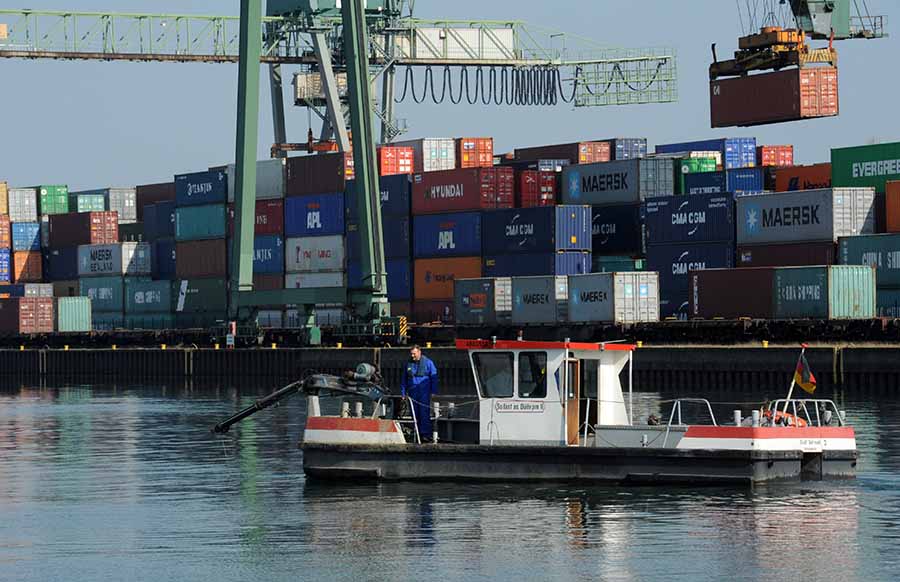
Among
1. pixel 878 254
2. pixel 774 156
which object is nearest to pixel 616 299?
pixel 878 254

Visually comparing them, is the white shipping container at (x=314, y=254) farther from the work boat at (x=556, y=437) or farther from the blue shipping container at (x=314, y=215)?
the work boat at (x=556, y=437)

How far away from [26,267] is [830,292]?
63.1 m

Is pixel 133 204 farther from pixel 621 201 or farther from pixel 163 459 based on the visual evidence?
pixel 163 459

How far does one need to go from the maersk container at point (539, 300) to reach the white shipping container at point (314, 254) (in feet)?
47.2

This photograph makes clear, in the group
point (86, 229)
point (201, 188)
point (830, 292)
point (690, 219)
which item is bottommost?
point (830, 292)

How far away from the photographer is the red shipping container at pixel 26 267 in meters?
108

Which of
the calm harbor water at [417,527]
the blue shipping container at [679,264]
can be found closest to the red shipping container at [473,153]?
the blue shipping container at [679,264]

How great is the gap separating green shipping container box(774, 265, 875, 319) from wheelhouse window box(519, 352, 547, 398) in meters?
36.1

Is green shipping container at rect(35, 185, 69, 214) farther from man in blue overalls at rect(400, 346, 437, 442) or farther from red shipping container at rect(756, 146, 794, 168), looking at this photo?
man in blue overalls at rect(400, 346, 437, 442)

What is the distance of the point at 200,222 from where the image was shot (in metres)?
94.4

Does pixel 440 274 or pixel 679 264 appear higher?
pixel 679 264

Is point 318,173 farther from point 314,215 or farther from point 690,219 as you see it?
point 690,219

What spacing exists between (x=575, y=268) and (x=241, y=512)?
162 ft

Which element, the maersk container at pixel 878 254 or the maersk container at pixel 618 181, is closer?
the maersk container at pixel 878 254
